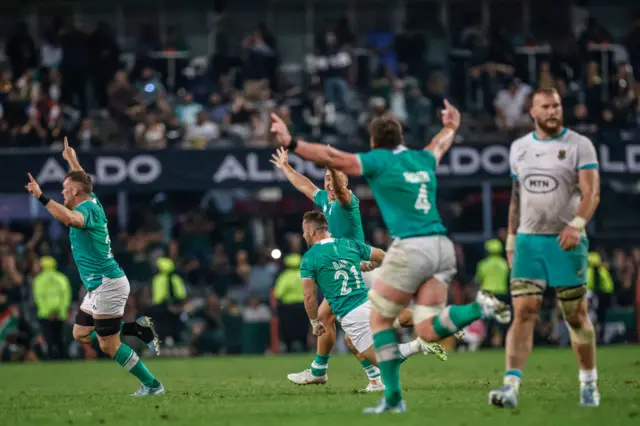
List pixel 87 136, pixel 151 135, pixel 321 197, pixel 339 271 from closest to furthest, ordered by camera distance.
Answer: pixel 339 271
pixel 321 197
pixel 151 135
pixel 87 136

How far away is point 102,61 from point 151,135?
3.82 m

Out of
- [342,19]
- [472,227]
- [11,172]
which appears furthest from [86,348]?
[342,19]

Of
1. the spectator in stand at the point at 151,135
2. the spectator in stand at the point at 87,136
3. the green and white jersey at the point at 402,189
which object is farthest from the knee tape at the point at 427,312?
the spectator in stand at the point at 87,136

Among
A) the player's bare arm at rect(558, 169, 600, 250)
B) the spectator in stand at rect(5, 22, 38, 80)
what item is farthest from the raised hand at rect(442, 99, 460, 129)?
the spectator in stand at rect(5, 22, 38, 80)

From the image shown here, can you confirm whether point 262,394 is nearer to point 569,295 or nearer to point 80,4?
point 569,295

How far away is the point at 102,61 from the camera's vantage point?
3042 centimetres

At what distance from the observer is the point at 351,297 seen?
46.4ft

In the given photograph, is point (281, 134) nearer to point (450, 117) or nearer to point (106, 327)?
point (450, 117)

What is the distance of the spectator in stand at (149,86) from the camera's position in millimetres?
Result: 29783

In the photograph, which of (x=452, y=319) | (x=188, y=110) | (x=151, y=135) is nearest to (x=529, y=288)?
(x=452, y=319)

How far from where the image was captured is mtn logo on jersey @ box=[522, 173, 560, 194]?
34.3 ft

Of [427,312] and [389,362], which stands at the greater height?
[427,312]

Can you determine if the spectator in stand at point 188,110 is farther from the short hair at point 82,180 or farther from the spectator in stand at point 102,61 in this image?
the short hair at point 82,180

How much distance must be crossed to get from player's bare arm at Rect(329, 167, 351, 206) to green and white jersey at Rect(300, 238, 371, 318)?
24.4 inches
